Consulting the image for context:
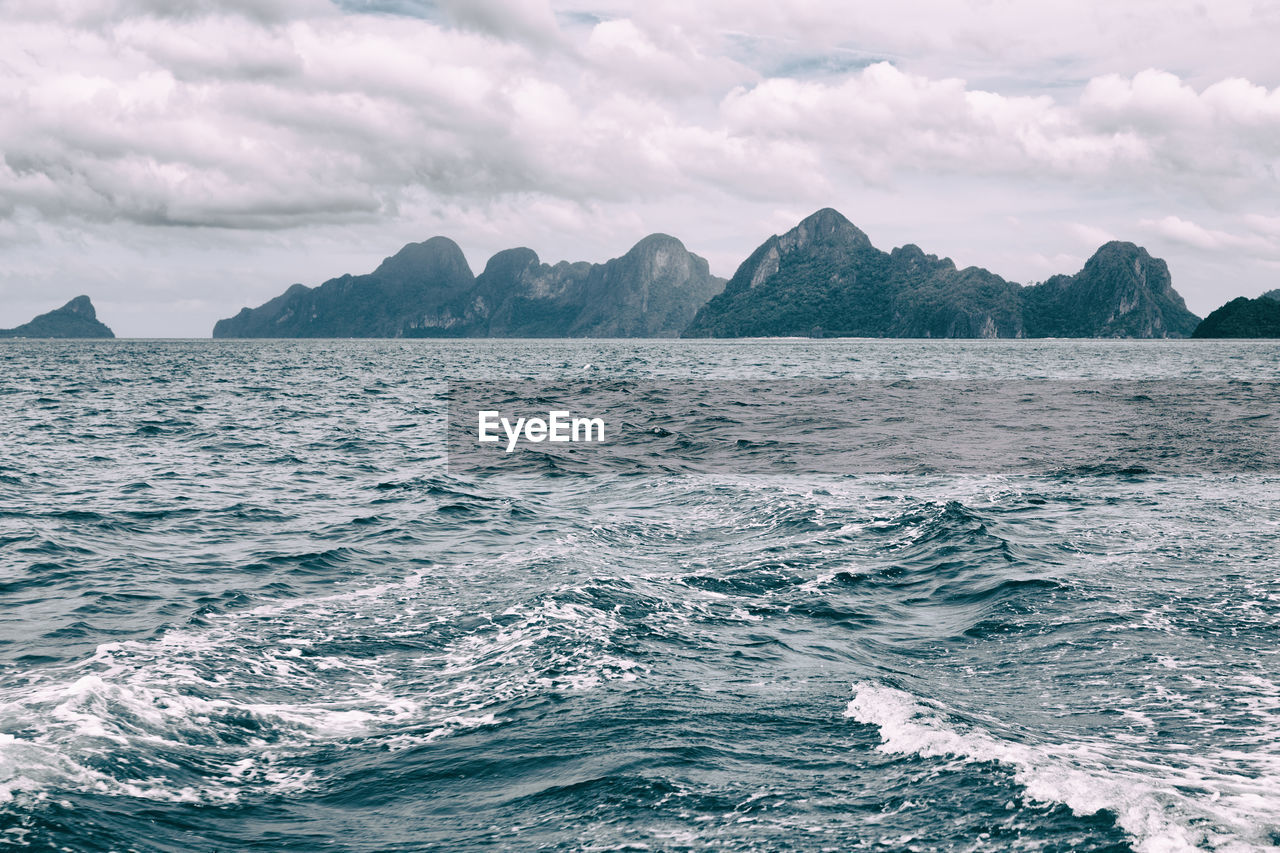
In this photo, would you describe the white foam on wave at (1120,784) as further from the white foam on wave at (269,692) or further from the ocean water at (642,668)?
the white foam on wave at (269,692)

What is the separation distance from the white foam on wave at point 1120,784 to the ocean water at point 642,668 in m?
0.04

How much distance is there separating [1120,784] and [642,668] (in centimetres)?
550

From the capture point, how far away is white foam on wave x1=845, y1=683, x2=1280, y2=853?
7059 mm

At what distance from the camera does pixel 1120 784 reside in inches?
313

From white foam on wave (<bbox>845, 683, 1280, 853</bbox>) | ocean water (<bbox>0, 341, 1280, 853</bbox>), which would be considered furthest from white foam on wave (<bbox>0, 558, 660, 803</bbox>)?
white foam on wave (<bbox>845, 683, 1280, 853</bbox>)

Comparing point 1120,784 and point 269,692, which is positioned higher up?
point 1120,784

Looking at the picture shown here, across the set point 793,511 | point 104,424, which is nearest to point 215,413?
point 104,424

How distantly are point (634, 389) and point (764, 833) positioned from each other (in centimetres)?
5942

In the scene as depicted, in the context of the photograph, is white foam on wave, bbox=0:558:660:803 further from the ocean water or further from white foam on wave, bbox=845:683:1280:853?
white foam on wave, bbox=845:683:1280:853

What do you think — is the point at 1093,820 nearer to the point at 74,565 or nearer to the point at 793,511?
the point at 793,511

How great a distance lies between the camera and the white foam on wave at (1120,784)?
23.2ft

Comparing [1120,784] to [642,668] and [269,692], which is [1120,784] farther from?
[269,692]

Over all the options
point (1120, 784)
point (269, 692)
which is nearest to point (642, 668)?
point (269, 692)

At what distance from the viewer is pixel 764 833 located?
7.15 meters
